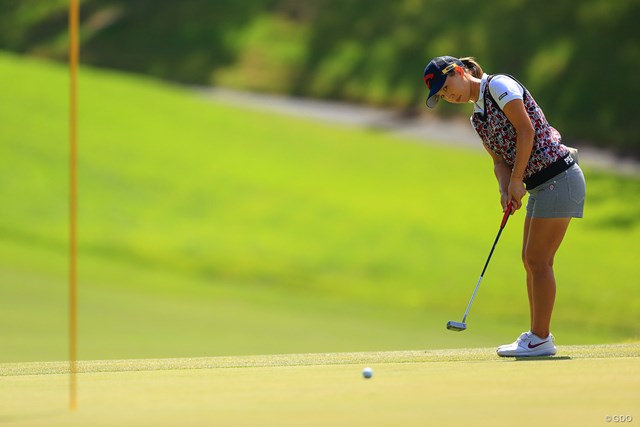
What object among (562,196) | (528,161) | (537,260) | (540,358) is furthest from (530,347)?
(528,161)

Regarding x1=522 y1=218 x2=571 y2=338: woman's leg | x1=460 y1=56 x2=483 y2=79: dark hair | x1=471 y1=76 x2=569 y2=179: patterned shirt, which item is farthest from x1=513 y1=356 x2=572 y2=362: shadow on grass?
x1=460 y1=56 x2=483 y2=79: dark hair

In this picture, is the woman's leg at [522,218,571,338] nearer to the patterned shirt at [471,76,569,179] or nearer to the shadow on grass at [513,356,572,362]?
the shadow on grass at [513,356,572,362]

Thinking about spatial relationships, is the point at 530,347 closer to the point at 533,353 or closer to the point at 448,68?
the point at 533,353

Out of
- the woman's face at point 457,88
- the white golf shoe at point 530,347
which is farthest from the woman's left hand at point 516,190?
the white golf shoe at point 530,347

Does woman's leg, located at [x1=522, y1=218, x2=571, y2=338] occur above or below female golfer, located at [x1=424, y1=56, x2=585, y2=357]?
below

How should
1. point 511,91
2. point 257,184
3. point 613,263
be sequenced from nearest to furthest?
1. point 511,91
2. point 613,263
3. point 257,184

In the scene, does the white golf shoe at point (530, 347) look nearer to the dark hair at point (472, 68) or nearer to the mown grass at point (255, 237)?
the dark hair at point (472, 68)

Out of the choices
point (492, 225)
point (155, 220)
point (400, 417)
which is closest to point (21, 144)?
point (155, 220)

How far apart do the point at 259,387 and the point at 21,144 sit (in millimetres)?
14470

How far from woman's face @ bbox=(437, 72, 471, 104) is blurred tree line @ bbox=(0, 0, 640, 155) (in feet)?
56.7

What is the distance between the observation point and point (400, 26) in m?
27.8

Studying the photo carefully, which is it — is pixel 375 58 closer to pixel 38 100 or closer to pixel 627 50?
pixel 627 50

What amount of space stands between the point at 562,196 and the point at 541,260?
0.36 m

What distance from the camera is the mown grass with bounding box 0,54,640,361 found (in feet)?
40.1
